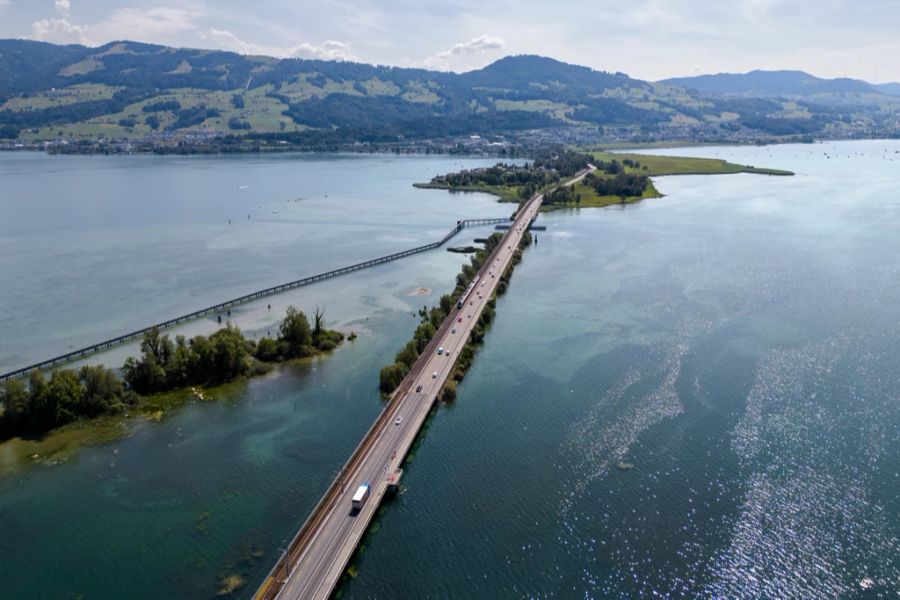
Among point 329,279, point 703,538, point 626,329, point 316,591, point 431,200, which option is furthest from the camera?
point 431,200

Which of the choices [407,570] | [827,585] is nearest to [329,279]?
[407,570]

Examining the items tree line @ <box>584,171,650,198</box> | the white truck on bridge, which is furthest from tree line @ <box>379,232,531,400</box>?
tree line @ <box>584,171,650,198</box>

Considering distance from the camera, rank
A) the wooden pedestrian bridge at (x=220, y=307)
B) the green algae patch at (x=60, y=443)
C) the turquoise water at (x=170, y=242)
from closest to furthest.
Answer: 1. the green algae patch at (x=60, y=443)
2. the wooden pedestrian bridge at (x=220, y=307)
3. the turquoise water at (x=170, y=242)

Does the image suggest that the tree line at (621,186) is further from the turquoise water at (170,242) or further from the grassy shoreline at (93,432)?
the grassy shoreline at (93,432)

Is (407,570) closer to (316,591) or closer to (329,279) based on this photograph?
(316,591)

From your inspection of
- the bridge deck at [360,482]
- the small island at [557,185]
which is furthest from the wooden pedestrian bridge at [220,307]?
the small island at [557,185]

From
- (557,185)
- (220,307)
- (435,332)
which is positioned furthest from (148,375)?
(557,185)

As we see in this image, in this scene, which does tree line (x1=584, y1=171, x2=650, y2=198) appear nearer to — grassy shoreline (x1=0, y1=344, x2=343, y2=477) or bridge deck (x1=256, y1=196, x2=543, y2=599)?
bridge deck (x1=256, y1=196, x2=543, y2=599)
